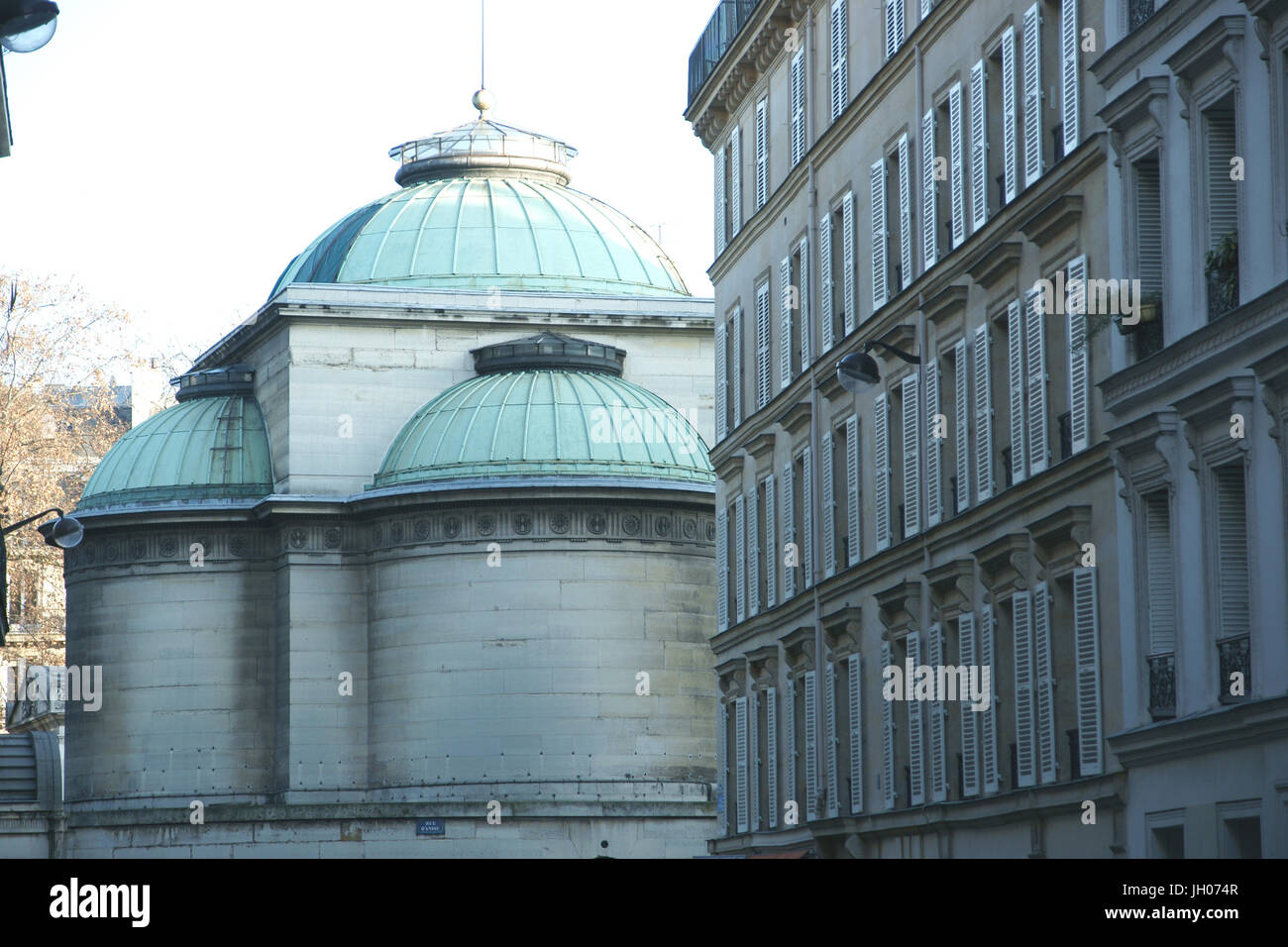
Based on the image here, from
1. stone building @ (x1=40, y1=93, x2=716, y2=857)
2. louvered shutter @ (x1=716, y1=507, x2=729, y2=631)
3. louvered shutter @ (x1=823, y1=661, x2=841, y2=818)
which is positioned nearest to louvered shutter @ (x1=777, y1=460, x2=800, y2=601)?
louvered shutter @ (x1=823, y1=661, x2=841, y2=818)

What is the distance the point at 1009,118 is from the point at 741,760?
16878 millimetres

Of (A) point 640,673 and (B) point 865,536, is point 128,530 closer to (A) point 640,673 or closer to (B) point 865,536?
(A) point 640,673

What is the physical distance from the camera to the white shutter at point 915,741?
3509 cm

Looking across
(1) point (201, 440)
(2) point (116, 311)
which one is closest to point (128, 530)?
(1) point (201, 440)

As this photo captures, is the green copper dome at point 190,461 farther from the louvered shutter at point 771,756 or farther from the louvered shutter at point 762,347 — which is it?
the louvered shutter at point 771,756

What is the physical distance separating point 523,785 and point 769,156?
23568mm

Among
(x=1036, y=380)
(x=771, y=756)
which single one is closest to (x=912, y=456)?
(x=1036, y=380)

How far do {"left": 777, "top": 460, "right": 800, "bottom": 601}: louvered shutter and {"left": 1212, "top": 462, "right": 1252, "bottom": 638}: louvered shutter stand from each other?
16824 millimetres

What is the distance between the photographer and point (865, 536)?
126 ft

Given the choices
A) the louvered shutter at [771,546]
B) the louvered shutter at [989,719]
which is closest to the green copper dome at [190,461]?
the louvered shutter at [771,546]

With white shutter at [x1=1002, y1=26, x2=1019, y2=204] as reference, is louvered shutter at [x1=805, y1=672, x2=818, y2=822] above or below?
below

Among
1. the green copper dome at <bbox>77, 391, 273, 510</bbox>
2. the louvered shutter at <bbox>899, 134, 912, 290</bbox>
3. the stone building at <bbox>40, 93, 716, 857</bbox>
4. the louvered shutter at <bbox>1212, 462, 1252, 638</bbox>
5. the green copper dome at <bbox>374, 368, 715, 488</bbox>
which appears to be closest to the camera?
the louvered shutter at <bbox>1212, 462, 1252, 638</bbox>

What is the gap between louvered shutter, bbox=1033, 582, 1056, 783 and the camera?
2991cm

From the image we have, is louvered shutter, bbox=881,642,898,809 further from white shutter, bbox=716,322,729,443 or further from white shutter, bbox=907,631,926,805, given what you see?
white shutter, bbox=716,322,729,443
